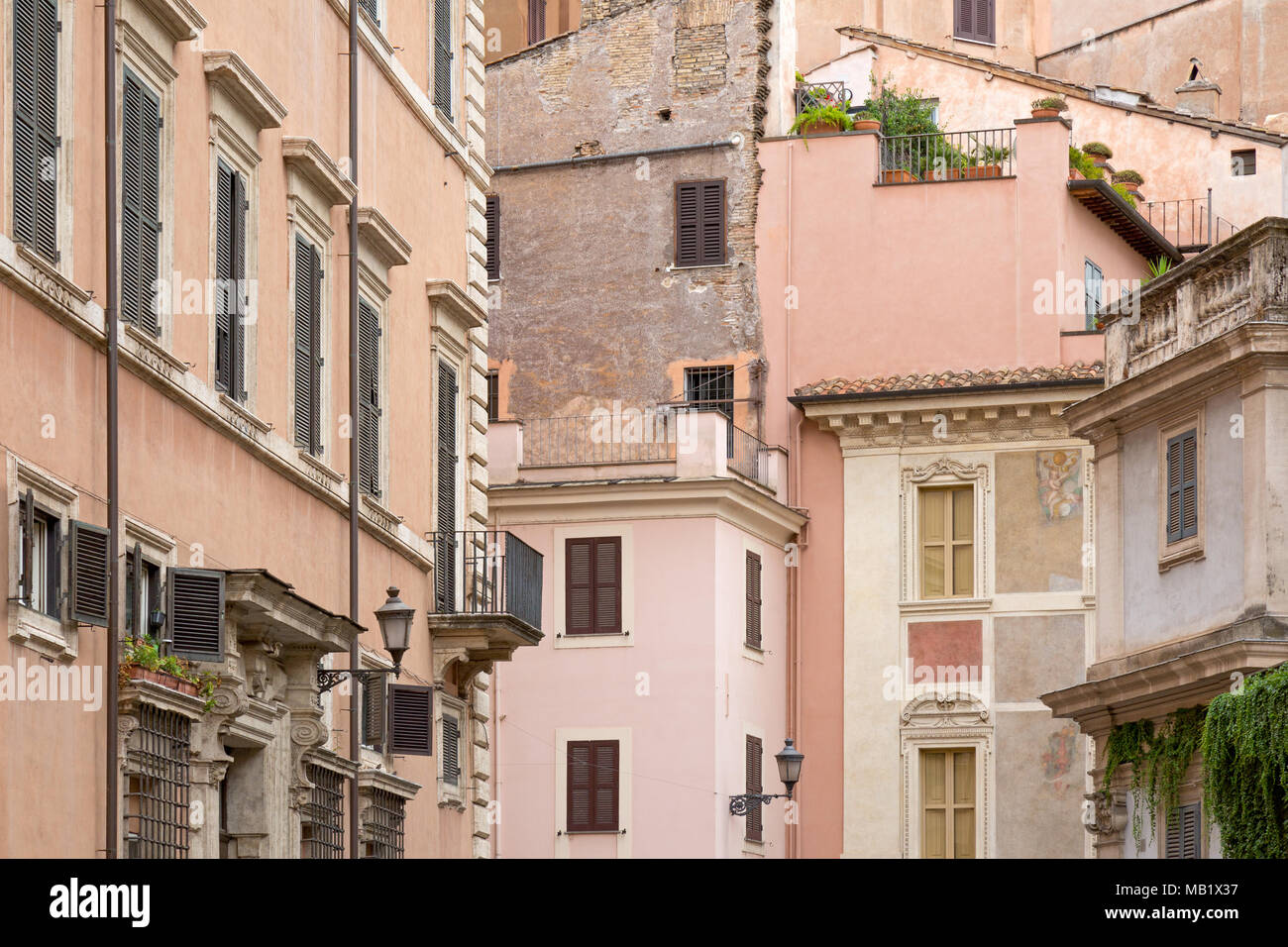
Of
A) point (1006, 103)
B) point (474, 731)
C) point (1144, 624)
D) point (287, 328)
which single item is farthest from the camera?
point (1006, 103)

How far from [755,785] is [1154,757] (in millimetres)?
12215

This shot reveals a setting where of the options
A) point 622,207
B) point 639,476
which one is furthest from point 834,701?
point 622,207

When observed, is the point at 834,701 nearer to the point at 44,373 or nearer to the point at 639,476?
the point at 639,476

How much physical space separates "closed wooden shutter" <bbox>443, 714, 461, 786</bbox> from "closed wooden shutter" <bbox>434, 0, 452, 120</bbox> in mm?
5553

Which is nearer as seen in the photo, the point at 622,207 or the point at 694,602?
the point at 694,602

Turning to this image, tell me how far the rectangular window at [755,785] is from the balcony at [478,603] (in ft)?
40.0

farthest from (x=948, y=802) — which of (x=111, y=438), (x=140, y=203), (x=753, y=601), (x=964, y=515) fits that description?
(x=111, y=438)

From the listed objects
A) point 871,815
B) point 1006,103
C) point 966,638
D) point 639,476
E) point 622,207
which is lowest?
point 871,815

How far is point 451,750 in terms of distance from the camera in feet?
75.2

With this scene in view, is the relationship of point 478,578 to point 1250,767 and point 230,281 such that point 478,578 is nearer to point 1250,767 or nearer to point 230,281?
point 230,281

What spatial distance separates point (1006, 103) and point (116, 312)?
3174 centimetres

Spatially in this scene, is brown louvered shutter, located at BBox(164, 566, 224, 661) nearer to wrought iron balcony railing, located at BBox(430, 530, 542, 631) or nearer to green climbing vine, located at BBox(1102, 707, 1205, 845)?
wrought iron balcony railing, located at BBox(430, 530, 542, 631)

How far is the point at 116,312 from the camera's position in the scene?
576 inches

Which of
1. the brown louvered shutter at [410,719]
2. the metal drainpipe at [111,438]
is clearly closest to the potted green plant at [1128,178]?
the brown louvered shutter at [410,719]
